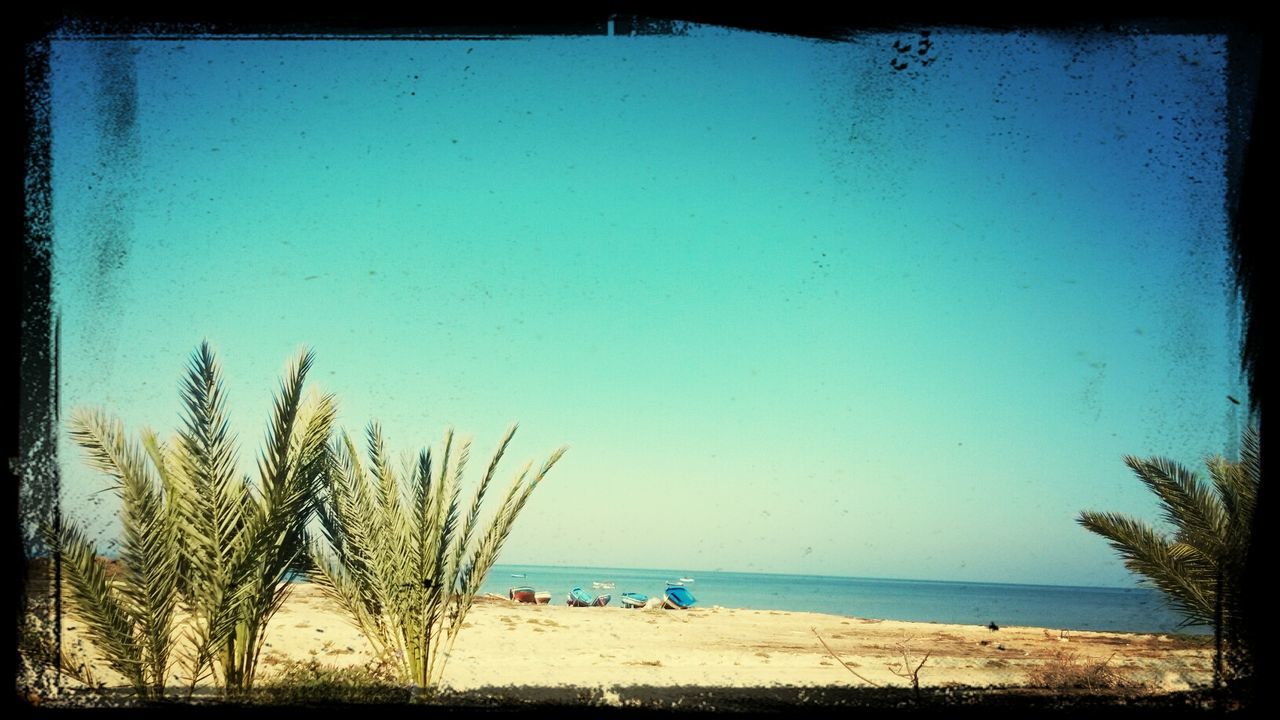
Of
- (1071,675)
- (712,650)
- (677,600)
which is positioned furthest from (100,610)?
(677,600)

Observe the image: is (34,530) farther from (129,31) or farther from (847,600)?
(847,600)

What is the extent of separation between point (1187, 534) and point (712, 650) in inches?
295

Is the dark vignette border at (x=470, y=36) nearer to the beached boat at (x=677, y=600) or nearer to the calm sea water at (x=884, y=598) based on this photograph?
the beached boat at (x=677, y=600)

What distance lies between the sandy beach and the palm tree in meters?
1.64

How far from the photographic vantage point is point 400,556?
5633mm

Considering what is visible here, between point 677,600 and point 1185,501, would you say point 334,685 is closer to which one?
point 1185,501

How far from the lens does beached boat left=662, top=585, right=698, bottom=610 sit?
65.1ft

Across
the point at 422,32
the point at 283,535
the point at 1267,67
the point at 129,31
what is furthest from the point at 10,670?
the point at 1267,67

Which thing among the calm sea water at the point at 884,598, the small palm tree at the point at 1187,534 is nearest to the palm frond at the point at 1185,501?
the small palm tree at the point at 1187,534

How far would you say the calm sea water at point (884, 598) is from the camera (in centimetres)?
3238

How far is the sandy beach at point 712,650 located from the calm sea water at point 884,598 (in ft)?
43.4

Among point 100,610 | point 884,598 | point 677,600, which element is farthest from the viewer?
point 884,598

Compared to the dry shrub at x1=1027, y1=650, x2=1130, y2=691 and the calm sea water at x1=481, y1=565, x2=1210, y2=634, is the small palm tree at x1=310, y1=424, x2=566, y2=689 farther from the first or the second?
the calm sea water at x1=481, y1=565, x2=1210, y2=634

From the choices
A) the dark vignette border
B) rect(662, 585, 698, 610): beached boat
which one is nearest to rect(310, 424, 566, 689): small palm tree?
the dark vignette border
